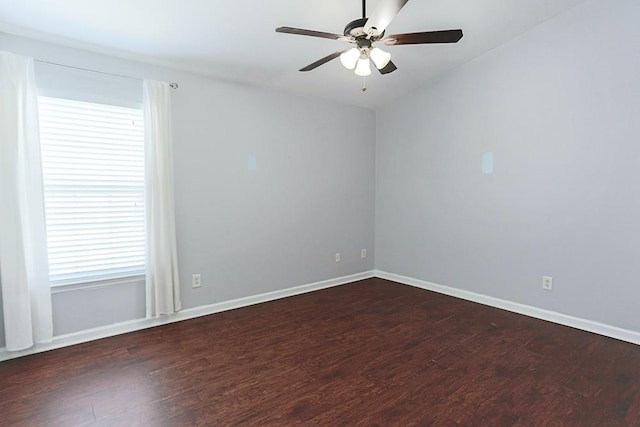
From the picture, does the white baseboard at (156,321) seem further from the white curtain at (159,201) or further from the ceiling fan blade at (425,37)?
the ceiling fan blade at (425,37)

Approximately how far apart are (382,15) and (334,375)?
7.34 feet

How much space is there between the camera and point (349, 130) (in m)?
4.71

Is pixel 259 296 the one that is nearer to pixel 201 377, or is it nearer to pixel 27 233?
pixel 201 377

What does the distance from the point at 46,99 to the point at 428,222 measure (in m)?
4.04

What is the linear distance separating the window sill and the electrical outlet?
1.51 ft

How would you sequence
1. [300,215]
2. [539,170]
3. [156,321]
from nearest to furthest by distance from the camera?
[156,321]
[539,170]
[300,215]

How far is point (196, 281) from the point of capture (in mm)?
3477

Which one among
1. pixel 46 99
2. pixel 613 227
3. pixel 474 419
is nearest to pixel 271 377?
pixel 474 419

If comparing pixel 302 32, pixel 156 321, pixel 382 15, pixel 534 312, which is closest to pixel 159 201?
pixel 156 321

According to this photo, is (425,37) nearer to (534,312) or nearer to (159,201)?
(159,201)

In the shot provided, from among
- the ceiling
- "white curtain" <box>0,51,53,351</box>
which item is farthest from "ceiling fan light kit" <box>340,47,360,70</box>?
"white curtain" <box>0,51,53,351</box>

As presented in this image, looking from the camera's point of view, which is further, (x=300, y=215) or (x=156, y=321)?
(x=300, y=215)

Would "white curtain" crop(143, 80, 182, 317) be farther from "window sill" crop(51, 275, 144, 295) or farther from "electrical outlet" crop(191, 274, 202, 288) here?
"electrical outlet" crop(191, 274, 202, 288)

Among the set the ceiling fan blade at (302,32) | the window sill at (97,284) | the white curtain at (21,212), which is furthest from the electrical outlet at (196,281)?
the ceiling fan blade at (302,32)
